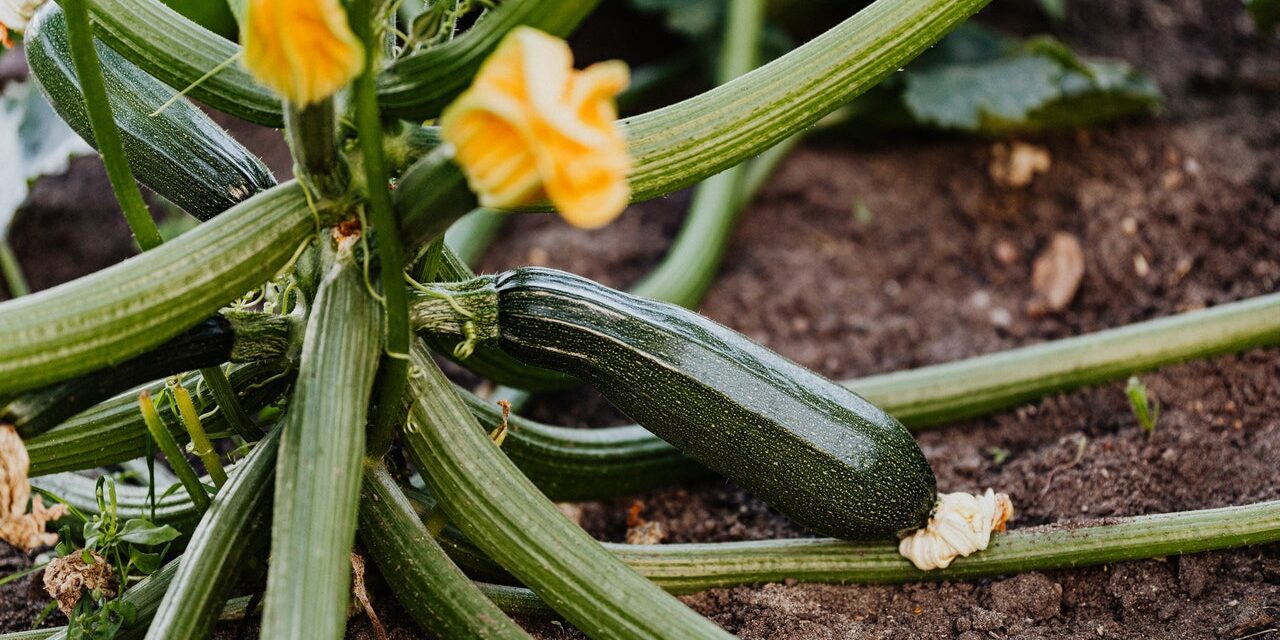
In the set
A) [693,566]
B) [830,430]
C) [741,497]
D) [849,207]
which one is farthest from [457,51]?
[849,207]

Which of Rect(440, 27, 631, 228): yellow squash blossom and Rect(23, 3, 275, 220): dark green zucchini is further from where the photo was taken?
Rect(23, 3, 275, 220): dark green zucchini

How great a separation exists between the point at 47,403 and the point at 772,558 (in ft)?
3.92

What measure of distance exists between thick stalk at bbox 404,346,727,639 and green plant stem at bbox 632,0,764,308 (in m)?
1.11

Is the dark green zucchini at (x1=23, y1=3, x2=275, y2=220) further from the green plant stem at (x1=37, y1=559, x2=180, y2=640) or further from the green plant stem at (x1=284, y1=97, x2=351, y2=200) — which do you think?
the green plant stem at (x1=37, y1=559, x2=180, y2=640)

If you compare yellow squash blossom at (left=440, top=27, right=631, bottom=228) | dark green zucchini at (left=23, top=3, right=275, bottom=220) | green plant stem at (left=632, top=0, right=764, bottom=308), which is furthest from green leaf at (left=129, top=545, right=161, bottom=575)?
green plant stem at (left=632, top=0, right=764, bottom=308)

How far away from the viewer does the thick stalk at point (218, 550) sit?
1521mm

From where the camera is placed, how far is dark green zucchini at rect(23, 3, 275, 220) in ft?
5.95

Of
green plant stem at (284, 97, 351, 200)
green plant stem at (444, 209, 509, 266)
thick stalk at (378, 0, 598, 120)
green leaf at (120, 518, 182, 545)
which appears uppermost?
green plant stem at (444, 209, 509, 266)

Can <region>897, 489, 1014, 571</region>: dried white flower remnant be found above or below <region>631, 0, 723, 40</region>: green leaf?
below

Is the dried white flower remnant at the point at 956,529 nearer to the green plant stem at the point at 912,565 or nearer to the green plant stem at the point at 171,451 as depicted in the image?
the green plant stem at the point at 912,565

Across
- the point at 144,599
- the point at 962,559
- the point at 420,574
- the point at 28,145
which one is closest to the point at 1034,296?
the point at 962,559

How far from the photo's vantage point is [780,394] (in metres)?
1.87

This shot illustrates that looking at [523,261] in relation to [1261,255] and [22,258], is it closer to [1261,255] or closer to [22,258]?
[22,258]

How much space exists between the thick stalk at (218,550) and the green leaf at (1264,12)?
265 cm
